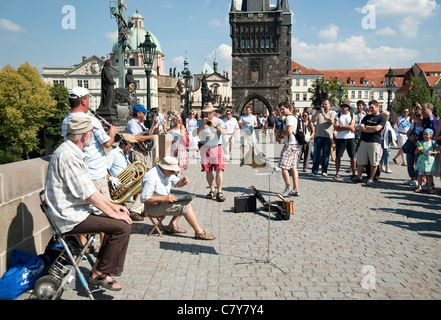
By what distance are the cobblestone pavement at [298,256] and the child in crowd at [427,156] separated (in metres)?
1.22

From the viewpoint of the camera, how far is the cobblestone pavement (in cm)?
Result: 420

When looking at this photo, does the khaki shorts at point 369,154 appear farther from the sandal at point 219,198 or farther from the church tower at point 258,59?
the church tower at point 258,59

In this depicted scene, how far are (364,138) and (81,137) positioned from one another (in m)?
8.51

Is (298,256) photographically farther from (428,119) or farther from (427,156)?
(428,119)

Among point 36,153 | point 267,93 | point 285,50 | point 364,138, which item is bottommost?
point 36,153

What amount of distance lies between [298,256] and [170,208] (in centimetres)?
188

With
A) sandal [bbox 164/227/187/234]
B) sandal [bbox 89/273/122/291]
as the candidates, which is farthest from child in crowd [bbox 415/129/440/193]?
sandal [bbox 89/273/122/291]

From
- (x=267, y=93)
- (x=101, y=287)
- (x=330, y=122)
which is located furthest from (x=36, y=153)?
(x=101, y=287)

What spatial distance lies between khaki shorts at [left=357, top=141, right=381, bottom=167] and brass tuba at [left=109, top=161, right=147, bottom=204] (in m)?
6.42

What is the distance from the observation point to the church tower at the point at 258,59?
73.4 metres

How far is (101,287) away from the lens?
4305 mm

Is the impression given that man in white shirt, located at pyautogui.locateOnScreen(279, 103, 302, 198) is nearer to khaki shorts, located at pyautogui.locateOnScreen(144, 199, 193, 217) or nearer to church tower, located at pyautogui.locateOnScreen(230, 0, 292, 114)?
khaki shorts, located at pyautogui.locateOnScreen(144, 199, 193, 217)

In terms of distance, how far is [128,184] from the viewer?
6.23 meters
